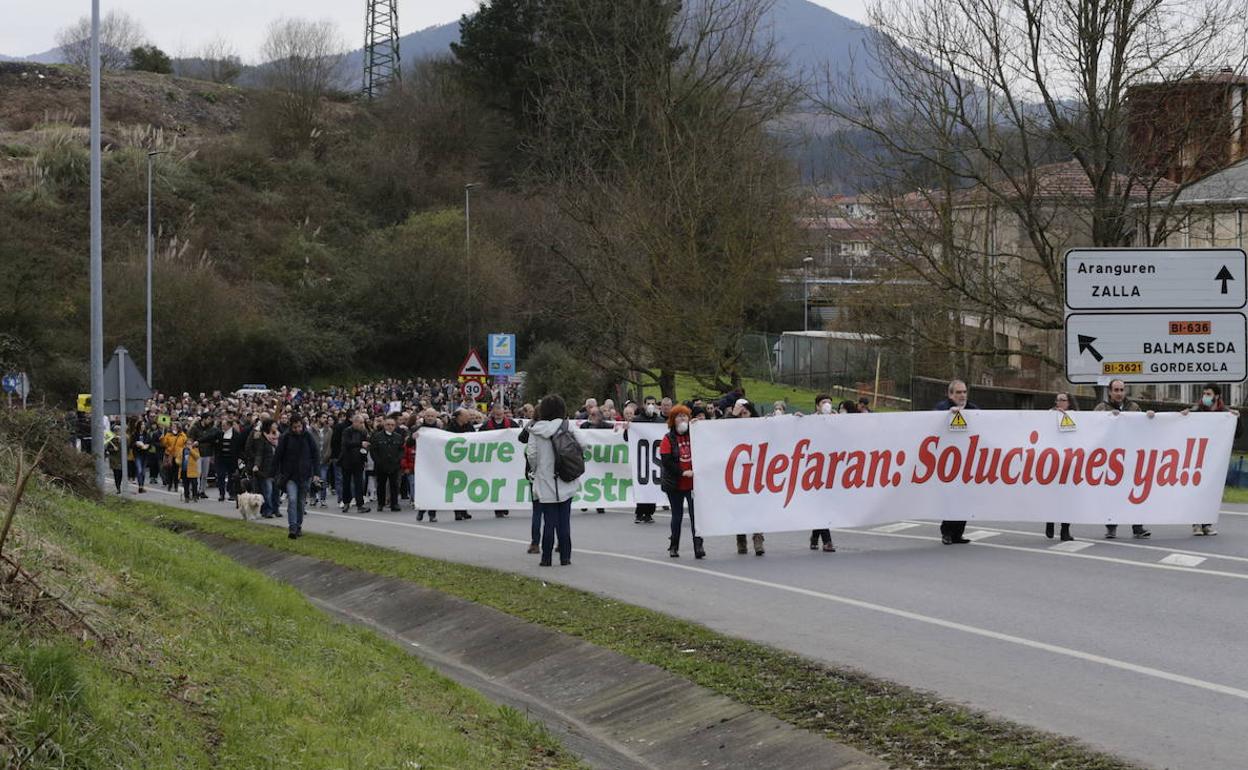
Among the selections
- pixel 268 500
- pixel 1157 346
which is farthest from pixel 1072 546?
pixel 268 500

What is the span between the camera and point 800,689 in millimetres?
9586

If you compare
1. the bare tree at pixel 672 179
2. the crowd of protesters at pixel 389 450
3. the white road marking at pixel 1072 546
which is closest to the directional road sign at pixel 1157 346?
the crowd of protesters at pixel 389 450

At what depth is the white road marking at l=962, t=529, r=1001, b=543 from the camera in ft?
59.3

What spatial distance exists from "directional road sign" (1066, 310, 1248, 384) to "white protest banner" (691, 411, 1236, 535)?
4.51ft

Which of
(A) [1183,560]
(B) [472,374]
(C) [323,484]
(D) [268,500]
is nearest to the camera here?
(A) [1183,560]

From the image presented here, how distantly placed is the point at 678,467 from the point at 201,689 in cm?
984

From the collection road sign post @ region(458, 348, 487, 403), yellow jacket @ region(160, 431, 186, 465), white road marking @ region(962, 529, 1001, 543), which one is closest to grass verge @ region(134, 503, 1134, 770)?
white road marking @ region(962, 529, 1001, 543)

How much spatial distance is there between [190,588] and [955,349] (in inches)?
931

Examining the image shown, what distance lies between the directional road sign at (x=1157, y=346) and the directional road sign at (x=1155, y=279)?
148 mm

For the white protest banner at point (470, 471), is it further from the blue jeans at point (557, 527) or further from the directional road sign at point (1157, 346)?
the directional road sign at point (1157, 346)

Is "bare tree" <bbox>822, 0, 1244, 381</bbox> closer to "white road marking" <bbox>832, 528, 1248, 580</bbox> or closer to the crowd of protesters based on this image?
the crowd of protesters

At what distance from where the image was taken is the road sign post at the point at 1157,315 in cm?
1881

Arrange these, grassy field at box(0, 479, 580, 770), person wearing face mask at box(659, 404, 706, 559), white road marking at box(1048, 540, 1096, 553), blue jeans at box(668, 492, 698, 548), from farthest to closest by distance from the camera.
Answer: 1. blue jeans at box(668, 492, 698, 548)
2. person wearing face mask at box(659, 404, 706, 559)
3. white road marking at box(1048, 540, 1096, 553)
4. grassy field at box(0, 479, 580, 770)

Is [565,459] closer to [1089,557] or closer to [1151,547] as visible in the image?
[1089,557]
